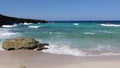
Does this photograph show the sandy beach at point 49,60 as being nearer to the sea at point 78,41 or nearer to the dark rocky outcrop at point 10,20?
the sea at point 78,41

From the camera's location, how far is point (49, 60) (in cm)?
1210

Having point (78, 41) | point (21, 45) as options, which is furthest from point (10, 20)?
point (21, 45)

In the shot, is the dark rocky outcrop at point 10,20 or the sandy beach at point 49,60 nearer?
the sandy beach at point 49,60

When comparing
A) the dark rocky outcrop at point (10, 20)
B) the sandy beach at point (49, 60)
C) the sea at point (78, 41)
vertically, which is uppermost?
the sandy beach at point (49, 60)

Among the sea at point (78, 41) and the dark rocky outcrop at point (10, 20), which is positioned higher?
the sea at point (78, 41)

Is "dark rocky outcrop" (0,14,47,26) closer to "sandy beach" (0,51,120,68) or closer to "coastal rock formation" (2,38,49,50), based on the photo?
"coastal rock formation" (2,38,49,50)

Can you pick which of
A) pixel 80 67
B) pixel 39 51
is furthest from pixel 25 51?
pixel 80 67

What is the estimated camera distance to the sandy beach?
10.7 m

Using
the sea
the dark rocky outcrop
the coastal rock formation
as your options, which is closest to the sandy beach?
the coastal rock formation

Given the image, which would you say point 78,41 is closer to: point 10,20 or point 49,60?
point 49,60

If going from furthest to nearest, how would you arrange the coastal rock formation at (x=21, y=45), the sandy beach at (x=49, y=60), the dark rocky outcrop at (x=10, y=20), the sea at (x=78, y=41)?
the dark rocky outcrop at (x=10, y=20) → the coastal rock formation at (x=21, y=45) → the sea at (x=78, y=41) → the sandy beach at (x=49, y=60)

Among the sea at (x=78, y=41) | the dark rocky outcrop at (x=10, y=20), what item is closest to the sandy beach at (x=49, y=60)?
the sea at (x=78, y=41)

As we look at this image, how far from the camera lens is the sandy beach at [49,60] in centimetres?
1070

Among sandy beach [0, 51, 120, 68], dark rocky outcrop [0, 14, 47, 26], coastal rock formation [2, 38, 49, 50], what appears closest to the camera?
sandy beach [0, 51, 120, 68]
